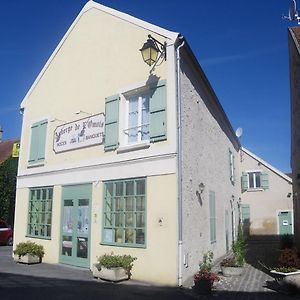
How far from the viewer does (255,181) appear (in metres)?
23.6

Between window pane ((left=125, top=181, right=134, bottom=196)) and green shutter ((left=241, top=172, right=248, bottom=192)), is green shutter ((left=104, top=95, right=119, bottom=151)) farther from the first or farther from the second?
green shutter ((left=241, top=172, right=248, bottom=192))

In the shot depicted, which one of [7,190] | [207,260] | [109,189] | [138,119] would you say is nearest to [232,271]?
[207,260]

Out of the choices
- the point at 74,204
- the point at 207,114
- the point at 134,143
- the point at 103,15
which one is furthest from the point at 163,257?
the point at 103,15

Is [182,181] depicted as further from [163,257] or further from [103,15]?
[103,15]

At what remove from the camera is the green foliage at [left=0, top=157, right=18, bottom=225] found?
2294cm

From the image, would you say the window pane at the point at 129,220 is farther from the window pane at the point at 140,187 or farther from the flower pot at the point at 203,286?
the flower pot at the point at 203,286

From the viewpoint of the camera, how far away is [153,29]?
10.4 m

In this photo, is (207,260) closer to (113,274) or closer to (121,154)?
(113,274)

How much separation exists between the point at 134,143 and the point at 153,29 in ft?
10.7

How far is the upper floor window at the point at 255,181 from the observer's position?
23344 mm

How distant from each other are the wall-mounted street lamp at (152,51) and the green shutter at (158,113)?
666 millimetres

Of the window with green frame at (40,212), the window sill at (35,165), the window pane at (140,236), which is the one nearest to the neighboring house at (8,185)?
the window sill at (35,165)

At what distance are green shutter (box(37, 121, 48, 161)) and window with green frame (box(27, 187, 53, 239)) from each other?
3.98 feet

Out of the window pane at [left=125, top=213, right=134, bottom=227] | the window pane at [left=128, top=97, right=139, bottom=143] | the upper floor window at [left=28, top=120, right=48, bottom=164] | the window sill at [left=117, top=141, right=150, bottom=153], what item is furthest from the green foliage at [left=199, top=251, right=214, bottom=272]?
the upper floor window at [left=28, top=120, right=48, bottom=164]
